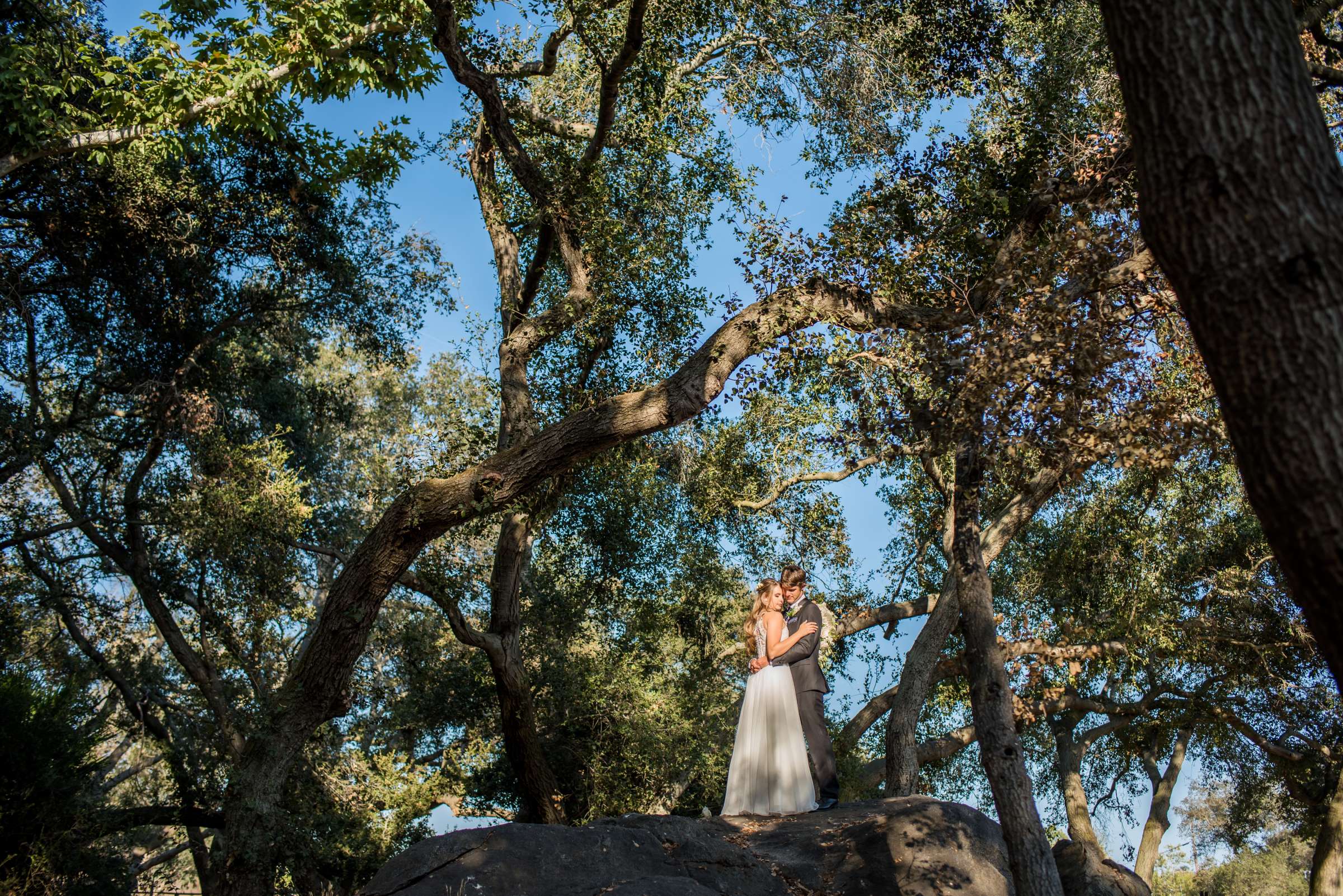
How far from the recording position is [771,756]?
8656 millimetres

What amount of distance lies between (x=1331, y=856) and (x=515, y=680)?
11.3 metres

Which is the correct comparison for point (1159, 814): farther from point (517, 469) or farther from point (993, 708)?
point (517, 469)

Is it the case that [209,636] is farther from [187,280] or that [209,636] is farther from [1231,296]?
[1231,296]

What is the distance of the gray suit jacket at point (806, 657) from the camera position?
8.59 m

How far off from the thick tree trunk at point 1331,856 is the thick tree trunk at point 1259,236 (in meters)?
12.9

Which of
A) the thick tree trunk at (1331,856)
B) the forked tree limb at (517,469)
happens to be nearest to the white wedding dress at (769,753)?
the forked tree limb at (517,469)

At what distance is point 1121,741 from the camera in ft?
56.9

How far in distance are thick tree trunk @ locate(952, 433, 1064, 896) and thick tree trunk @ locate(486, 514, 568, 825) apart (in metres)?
5.78

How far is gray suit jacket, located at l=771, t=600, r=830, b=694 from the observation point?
8.59 metres

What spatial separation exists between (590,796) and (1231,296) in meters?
12.6

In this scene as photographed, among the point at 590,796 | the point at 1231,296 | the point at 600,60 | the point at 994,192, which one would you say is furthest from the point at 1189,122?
the point at 590,796

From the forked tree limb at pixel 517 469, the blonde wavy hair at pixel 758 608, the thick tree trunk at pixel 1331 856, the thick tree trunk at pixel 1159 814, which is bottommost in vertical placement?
the thick tree trunk at pixel 1331 856

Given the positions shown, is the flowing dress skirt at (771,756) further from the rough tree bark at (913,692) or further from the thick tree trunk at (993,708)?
the thick tree trunk at (993,708)

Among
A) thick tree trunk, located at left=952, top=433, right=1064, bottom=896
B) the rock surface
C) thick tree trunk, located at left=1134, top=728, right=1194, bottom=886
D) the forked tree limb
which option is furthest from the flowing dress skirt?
thick tree trunk, located at left=1134, top=728, right=1194, bottom=886
